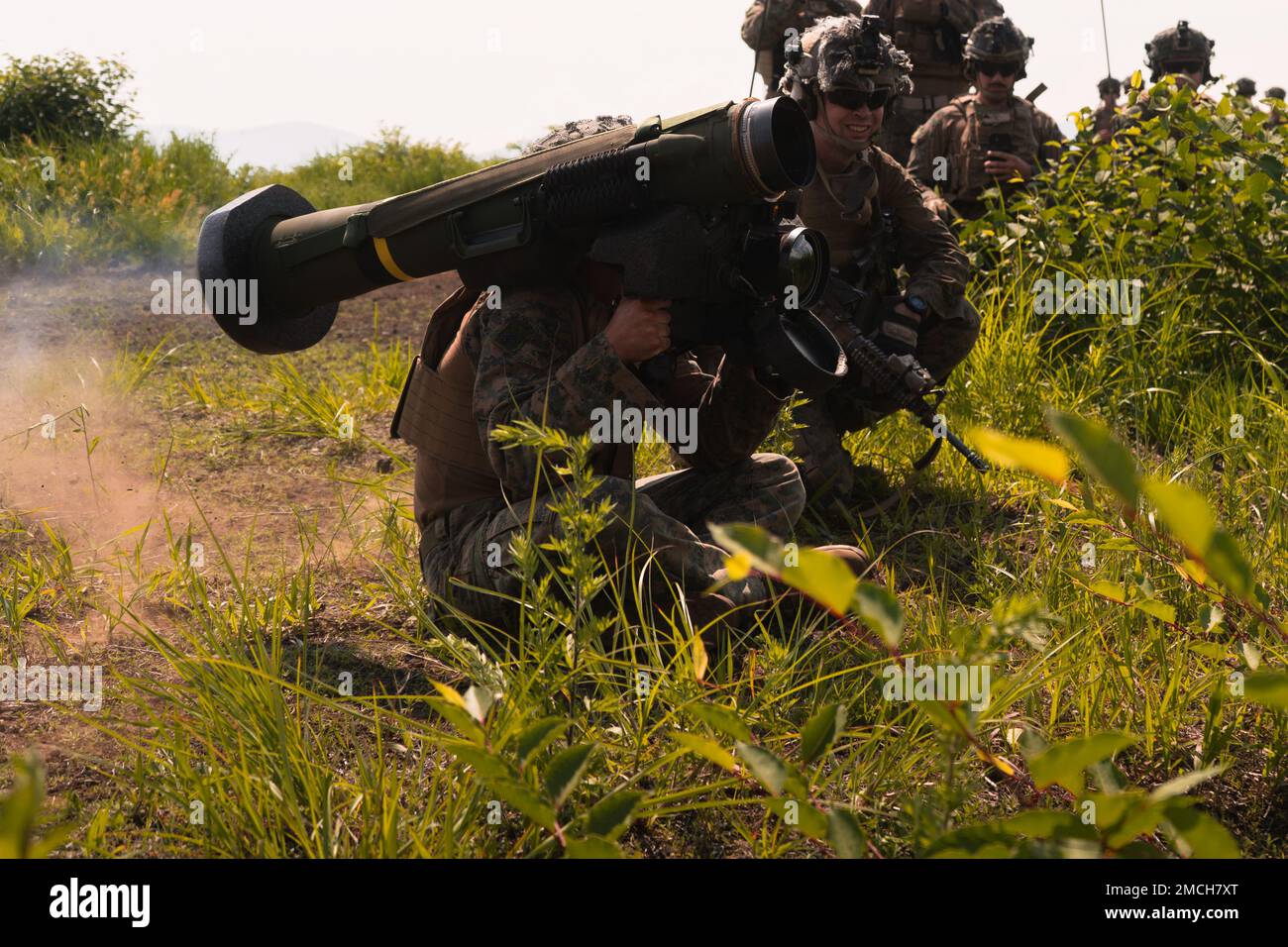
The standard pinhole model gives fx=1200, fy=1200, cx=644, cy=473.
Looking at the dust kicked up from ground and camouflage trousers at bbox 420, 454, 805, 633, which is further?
the dust kicked up from ground

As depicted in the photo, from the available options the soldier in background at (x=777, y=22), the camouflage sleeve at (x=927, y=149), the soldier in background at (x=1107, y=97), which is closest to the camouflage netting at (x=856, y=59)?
the soldier in background at (x=777, y=22)

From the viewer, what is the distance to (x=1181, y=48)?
8.80 m

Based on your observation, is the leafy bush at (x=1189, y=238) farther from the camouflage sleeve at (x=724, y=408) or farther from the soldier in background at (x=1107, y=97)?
the soldier in background at (x=1107, y=97)

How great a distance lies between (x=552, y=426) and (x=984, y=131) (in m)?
4.65

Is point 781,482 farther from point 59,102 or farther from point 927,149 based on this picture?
point 59,102

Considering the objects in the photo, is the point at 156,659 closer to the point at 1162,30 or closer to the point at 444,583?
the point at 444,583

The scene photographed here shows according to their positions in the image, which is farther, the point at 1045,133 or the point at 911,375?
the point at 1045,133

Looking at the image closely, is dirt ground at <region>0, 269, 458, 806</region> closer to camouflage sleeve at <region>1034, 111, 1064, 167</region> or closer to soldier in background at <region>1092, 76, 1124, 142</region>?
camouflage sleeve at <region>1034, 111, 1064, 167</region>

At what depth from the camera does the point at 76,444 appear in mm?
4148

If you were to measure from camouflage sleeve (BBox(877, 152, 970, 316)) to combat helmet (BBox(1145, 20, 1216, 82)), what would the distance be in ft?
17.7

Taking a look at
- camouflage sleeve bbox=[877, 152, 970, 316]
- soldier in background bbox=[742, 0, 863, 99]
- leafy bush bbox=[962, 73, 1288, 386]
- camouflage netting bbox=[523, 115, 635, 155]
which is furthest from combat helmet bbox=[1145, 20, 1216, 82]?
camouflage netting bbox=[523, 115, 635, 155]

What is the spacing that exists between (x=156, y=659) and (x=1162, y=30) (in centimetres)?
889

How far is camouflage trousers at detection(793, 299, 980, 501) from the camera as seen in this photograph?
382cm

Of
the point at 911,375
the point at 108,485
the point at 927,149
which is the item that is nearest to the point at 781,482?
the point at 911,375
